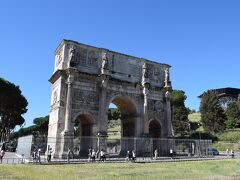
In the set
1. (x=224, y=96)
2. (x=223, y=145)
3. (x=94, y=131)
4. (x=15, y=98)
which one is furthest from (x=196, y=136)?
(x=224, y=96)

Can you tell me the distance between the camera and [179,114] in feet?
189

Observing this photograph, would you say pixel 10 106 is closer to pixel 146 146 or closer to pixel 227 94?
pixel 146 146

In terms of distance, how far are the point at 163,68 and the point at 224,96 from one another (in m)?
63.2

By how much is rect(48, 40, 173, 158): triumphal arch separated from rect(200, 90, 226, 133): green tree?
2500cm

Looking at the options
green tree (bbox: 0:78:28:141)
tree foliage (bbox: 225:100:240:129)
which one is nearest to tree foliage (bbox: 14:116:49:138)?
green tree (bbox: 0:78:28:141)

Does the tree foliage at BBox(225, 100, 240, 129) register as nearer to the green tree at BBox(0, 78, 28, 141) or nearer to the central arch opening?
the central arch opening

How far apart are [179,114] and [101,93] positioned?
32523 millimetres

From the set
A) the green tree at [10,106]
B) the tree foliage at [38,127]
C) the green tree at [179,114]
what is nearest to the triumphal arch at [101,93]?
the green tree at [10,106]

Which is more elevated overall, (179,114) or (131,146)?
(179,114)

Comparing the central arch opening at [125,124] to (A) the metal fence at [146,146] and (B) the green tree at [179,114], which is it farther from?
(B) the green tree at [179,114]

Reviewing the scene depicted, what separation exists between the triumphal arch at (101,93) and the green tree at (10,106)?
16027mm

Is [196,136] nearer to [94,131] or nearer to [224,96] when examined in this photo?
[94,131]

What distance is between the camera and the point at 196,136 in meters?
49.6

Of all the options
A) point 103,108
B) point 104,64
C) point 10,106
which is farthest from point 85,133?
point 10,106
